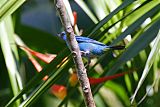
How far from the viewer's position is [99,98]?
1.20 m

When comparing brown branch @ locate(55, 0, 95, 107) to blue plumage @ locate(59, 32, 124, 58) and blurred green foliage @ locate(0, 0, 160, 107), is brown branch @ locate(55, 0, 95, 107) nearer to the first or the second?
blurred green foliage @ locate(0, 0, 160, 107)

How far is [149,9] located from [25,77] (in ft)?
2.36

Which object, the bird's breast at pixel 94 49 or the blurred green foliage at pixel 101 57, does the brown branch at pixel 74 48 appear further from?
the bird's breast at pixel 94 49

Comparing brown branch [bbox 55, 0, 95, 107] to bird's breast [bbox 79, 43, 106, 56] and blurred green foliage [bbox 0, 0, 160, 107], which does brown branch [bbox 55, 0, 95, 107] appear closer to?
blurred green foliage [bbox 0, 0, 160, 107]

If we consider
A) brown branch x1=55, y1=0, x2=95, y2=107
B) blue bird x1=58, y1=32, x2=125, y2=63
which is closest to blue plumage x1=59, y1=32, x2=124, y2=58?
blue bird x1=58, y1=32, x2=125, y2=63

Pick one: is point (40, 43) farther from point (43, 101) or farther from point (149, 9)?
point (149, 9)

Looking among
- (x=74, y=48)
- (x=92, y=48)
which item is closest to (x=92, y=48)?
(x=92, y=48)

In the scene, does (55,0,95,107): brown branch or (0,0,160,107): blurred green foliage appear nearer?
(55,0,95,107): brown branch

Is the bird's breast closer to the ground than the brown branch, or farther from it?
closer to the ground

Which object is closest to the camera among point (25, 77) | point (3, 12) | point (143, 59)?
point (3, 12)

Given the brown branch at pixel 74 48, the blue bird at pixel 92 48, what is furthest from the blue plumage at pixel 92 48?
the brown branch at pixel 74 48

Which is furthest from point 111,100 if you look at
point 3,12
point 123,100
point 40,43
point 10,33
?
point 3,12

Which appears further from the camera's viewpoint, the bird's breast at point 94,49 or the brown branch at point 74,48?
the bird's breast at point 94,49

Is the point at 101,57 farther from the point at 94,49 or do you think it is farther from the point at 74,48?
the point at 74,48
